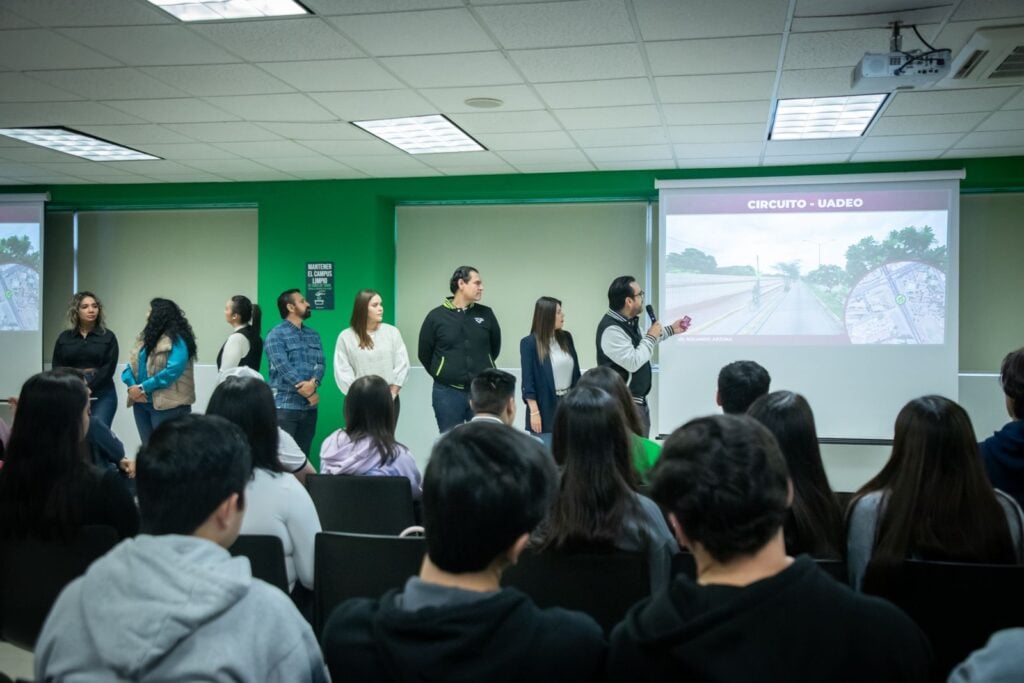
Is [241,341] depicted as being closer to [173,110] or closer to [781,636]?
[173,110]

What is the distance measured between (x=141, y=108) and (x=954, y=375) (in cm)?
571

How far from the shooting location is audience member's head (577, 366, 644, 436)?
3057 millimetres

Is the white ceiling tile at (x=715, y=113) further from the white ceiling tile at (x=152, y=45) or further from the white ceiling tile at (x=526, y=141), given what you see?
the white ceiling tile at (x=152, y=45)

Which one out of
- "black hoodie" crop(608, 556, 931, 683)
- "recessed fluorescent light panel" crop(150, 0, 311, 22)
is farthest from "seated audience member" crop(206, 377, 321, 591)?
"recessed fluorescent light panel" crop(150, 0, 311, 22)

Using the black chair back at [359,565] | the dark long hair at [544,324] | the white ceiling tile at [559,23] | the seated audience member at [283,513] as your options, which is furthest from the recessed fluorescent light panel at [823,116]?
the black chair back at [359,565]

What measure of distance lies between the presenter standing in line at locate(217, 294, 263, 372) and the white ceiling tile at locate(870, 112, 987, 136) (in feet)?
14.3

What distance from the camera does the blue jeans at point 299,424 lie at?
19.7 ft

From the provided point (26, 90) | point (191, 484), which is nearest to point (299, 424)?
point (26, 90)

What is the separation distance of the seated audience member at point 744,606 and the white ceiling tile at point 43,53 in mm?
3715

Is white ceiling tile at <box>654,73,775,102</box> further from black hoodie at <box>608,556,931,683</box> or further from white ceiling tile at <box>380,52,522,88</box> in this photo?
black hoodie at <box>608,556,931,683</box>

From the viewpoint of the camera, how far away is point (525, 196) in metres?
7.18

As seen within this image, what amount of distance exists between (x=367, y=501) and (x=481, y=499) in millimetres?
1851

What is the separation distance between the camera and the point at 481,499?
4.12ft

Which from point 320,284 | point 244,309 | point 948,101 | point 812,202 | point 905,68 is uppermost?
point 948,101
